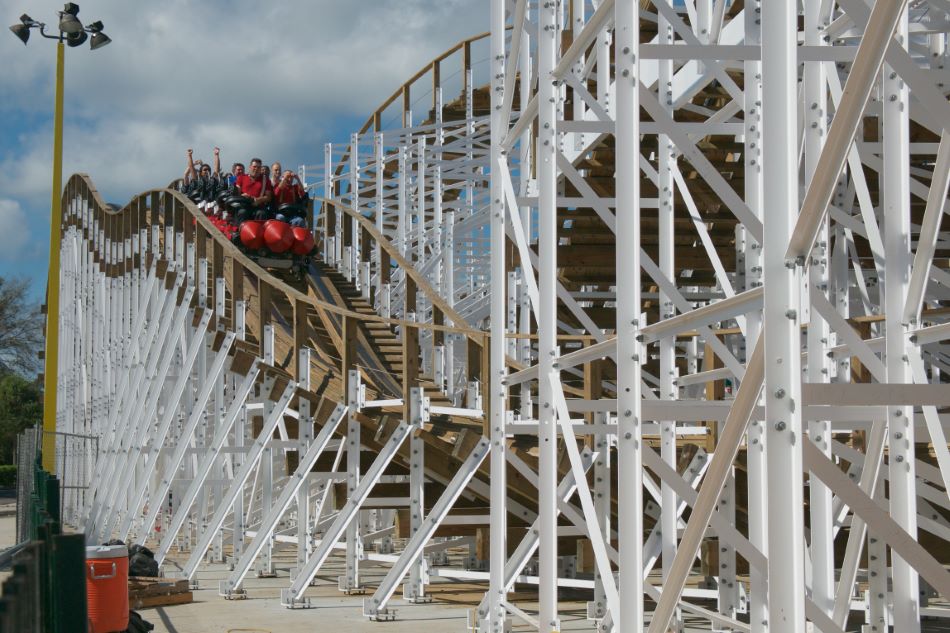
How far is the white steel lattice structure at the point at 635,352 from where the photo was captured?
16.1ft

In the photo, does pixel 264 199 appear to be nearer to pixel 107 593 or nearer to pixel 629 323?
pixel 107 593

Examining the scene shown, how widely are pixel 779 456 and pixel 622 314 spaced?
1852 millimetres

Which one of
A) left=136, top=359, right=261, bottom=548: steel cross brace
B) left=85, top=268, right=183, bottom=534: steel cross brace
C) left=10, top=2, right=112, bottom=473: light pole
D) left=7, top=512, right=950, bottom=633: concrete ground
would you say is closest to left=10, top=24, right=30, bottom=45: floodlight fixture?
left=10, top=2, right=112, bottom=473: light pole

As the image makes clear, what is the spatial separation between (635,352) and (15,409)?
5173 centimetres

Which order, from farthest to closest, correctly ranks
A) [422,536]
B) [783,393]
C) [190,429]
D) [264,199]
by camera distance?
[264,199] < [190,429] < [422,536] < [783,393]

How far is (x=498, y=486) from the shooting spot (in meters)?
9.04

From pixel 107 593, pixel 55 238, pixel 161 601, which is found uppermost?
pixel 55 238

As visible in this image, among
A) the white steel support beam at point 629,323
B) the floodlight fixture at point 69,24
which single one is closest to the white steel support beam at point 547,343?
the white steel support beam at point 629,323

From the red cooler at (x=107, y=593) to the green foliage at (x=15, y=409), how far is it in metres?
42.9

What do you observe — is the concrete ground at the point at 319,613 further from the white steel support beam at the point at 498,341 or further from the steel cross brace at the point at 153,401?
the steel cross brace at the point at 153,401

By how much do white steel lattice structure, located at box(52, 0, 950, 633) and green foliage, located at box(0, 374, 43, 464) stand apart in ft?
93.2

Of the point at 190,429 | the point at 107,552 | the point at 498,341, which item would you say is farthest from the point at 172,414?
the point at 498,341

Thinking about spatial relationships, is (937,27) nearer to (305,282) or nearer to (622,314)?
(622,314)

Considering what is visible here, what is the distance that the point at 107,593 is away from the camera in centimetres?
870
